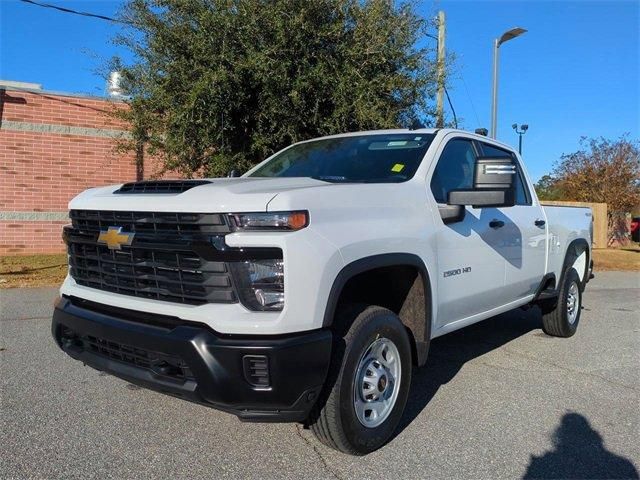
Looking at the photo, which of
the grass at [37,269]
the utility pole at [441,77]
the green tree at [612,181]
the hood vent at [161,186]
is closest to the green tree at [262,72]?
the utility pole at [441,77]

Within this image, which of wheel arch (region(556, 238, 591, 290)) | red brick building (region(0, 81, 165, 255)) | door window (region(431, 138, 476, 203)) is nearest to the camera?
door window (region(431, 138, 476, 203))

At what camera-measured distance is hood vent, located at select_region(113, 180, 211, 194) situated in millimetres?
3243

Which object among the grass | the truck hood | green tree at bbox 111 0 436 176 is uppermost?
green tree at bbox 111 0 436 176

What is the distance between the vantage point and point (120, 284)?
3398 mm

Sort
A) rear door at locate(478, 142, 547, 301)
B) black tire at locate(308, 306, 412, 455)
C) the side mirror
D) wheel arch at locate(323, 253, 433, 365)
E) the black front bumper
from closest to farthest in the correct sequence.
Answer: the black front bumper → black tire at locate(308, 306, 412, 455) → wheel arch at locate(323, 253, 433, 365) → the side mirror → rear door at locate(478, 142, 547, 301)

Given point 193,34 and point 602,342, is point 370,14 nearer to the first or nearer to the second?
point 193,34

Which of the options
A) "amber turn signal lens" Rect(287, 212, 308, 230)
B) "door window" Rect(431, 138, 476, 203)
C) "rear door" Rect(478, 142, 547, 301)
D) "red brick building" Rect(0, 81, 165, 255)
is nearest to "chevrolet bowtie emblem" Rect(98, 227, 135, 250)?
"amber turn signal lens" Rect(287, 212, 308, 230)

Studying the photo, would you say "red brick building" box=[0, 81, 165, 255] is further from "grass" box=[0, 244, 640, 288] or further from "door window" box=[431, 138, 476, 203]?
"door window" box=[431, 138, 476, 203]

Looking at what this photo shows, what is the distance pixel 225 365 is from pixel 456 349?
3.79m

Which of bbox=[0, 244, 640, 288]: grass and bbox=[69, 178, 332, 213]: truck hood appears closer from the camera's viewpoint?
bbox=[69, 178, 332, 213]: truck hood

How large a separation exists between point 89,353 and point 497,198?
2746 mm

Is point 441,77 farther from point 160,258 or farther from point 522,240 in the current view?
point 160,258

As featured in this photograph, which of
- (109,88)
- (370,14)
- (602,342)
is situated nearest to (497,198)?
(602,342)

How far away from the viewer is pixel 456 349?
6.05 meters
